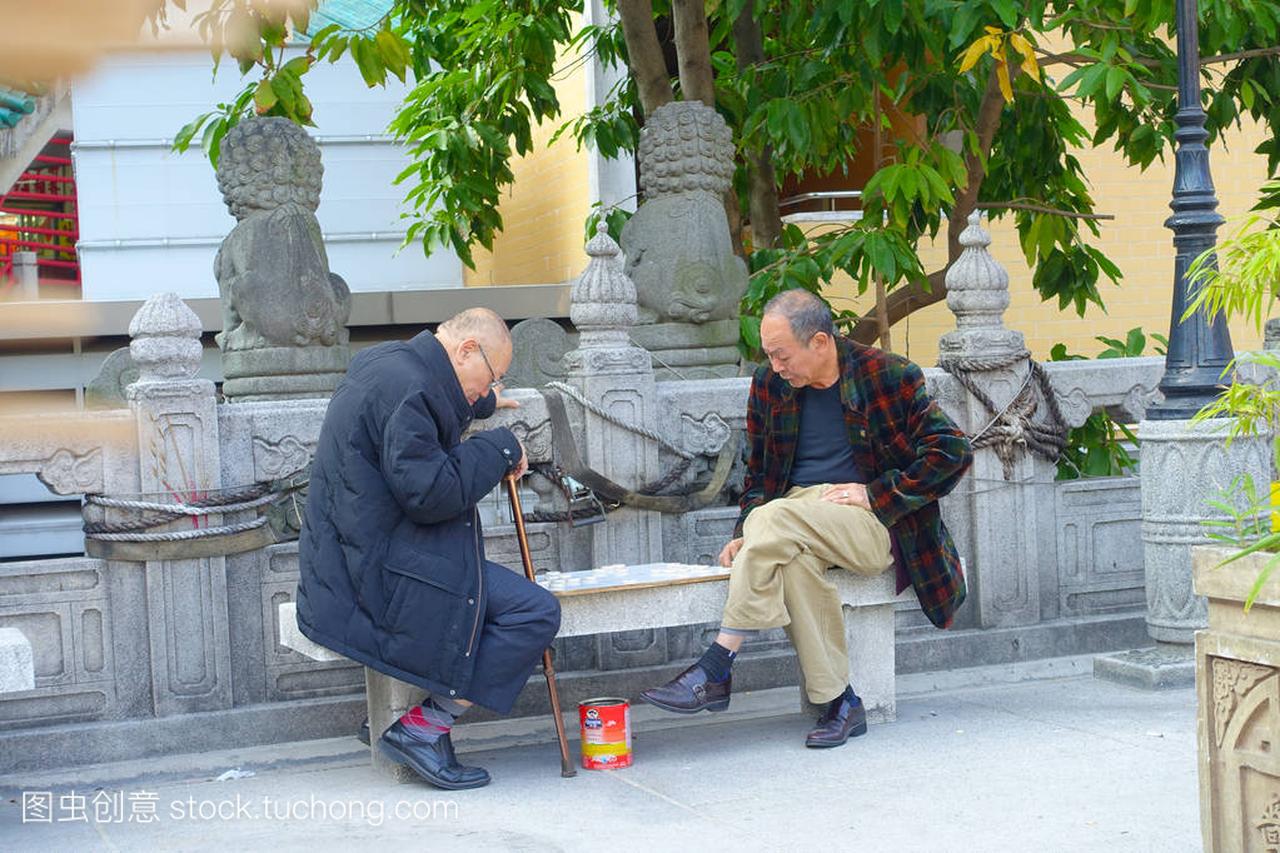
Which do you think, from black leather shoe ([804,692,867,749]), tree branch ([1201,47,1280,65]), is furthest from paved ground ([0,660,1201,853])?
tree branch ([1201,47,1280,65])

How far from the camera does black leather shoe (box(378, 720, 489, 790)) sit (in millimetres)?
4871

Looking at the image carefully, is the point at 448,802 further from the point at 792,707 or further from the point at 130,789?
the point at 792,707

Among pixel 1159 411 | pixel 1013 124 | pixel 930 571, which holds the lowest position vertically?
pixel 930 571

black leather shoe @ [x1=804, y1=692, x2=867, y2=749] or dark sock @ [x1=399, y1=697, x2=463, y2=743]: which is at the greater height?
dark sock @ [x1=399, y1=697, x2=463, y2=743]

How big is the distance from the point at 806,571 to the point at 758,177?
393cm

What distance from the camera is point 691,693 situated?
5.20m

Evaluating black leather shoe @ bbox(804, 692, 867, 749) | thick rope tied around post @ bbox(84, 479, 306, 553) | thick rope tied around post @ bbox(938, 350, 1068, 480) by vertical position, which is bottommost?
black leather shoe @ bbox(804, 692, 867, 749)

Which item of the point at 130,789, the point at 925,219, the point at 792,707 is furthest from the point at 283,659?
the point at 925,219

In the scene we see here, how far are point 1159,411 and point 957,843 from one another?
256cm

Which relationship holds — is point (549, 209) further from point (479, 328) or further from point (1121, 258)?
point (479, 328)

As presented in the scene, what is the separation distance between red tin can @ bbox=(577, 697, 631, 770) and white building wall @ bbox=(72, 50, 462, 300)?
290 inches

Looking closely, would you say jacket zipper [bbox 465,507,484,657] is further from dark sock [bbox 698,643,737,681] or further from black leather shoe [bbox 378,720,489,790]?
dark sock [bbox 698,643,737,681]

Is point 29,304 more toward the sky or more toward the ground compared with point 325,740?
more toward the sky

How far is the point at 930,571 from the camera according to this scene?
5.43m
